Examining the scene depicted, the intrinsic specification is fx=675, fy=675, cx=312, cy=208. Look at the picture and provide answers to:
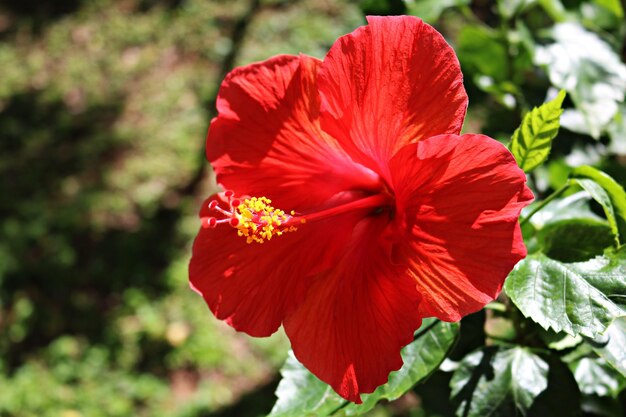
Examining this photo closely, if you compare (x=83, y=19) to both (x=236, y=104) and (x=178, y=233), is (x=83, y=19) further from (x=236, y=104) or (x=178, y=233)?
(x=236, y=104)

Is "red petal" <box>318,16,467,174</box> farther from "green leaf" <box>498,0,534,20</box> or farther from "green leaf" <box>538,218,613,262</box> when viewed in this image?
"green leaf" <box>498,0,534,20</box>

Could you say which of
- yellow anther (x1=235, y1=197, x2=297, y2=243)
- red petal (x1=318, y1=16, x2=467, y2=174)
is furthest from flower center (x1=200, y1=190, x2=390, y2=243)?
red petal (x1=318, y1=16, x2=467, y2=174)

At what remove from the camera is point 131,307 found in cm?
333

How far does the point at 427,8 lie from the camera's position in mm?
1523

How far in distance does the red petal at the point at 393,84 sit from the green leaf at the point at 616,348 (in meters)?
0.43

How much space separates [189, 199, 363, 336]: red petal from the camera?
1.10 metres

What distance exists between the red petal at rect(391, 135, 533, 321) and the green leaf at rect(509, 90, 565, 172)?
19cm

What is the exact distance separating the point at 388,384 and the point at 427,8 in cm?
85

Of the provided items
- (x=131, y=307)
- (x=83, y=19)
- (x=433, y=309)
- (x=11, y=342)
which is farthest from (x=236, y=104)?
(x=83, y=19)

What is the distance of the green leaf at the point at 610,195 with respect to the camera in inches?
40.9

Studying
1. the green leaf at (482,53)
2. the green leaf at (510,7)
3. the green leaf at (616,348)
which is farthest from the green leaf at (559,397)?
the green leaf at (510,7)

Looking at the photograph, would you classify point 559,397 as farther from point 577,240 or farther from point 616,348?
point 577,240

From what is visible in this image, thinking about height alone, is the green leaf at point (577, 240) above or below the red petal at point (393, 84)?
below

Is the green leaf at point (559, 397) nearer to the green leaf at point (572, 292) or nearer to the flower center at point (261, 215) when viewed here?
the green leaf at point (572, 292)
